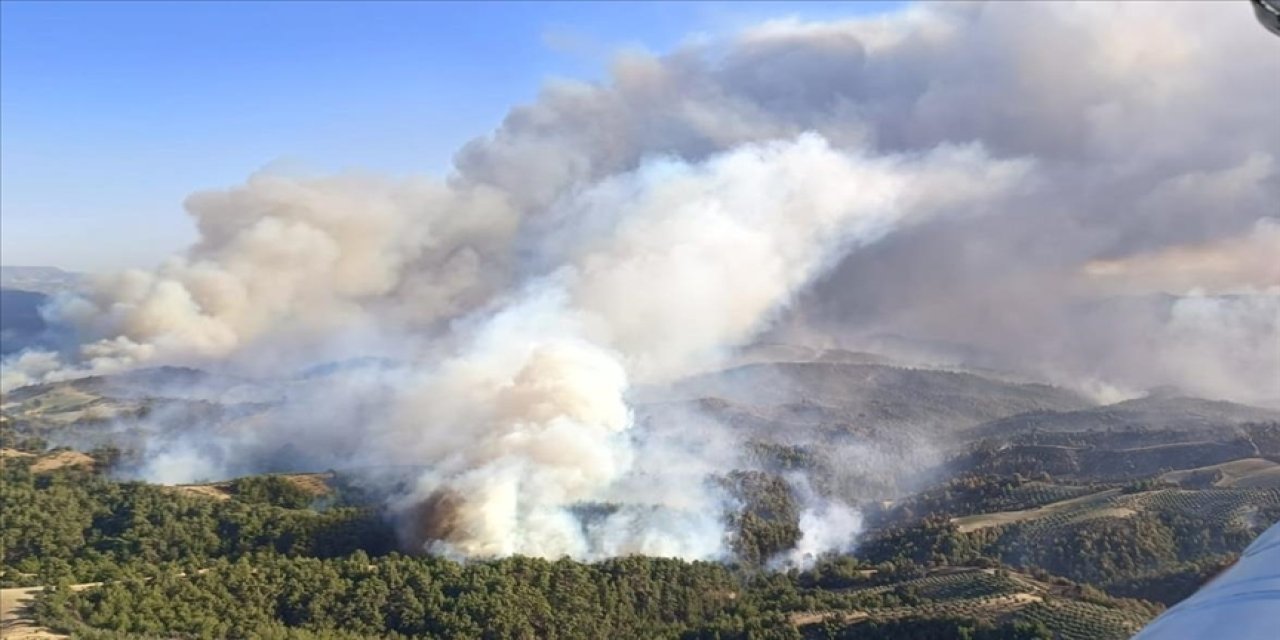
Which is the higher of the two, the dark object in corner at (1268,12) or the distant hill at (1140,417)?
the distant hill at (1140,417)

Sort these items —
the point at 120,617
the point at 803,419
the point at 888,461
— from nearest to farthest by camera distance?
the point at 120,617, the point at 888,461, the point at 803,419

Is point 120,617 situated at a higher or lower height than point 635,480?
lower

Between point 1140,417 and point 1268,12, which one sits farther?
point 1140,417

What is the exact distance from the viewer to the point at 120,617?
44594 mm

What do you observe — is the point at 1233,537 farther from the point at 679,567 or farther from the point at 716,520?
the point at 679,567

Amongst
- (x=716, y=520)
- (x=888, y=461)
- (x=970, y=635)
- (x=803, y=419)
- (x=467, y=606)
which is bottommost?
(x=970, y=635)

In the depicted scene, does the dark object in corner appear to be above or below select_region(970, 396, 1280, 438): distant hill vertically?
below

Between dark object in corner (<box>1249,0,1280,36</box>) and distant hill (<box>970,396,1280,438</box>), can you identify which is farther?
distant hill (<box>970,396,1280,438</box>)

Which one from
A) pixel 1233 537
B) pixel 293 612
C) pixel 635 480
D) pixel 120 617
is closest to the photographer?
pixel 120 617

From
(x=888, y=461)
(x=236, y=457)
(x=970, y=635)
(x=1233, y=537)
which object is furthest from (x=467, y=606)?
(x=888, y=461)

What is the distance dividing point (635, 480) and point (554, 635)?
34.9 meters

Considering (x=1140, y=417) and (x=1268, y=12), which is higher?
(x=1140, y=417)

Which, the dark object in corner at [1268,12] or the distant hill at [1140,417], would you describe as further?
the distant hill at [1140,417]

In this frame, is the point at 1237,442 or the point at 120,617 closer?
the point at 120,617
